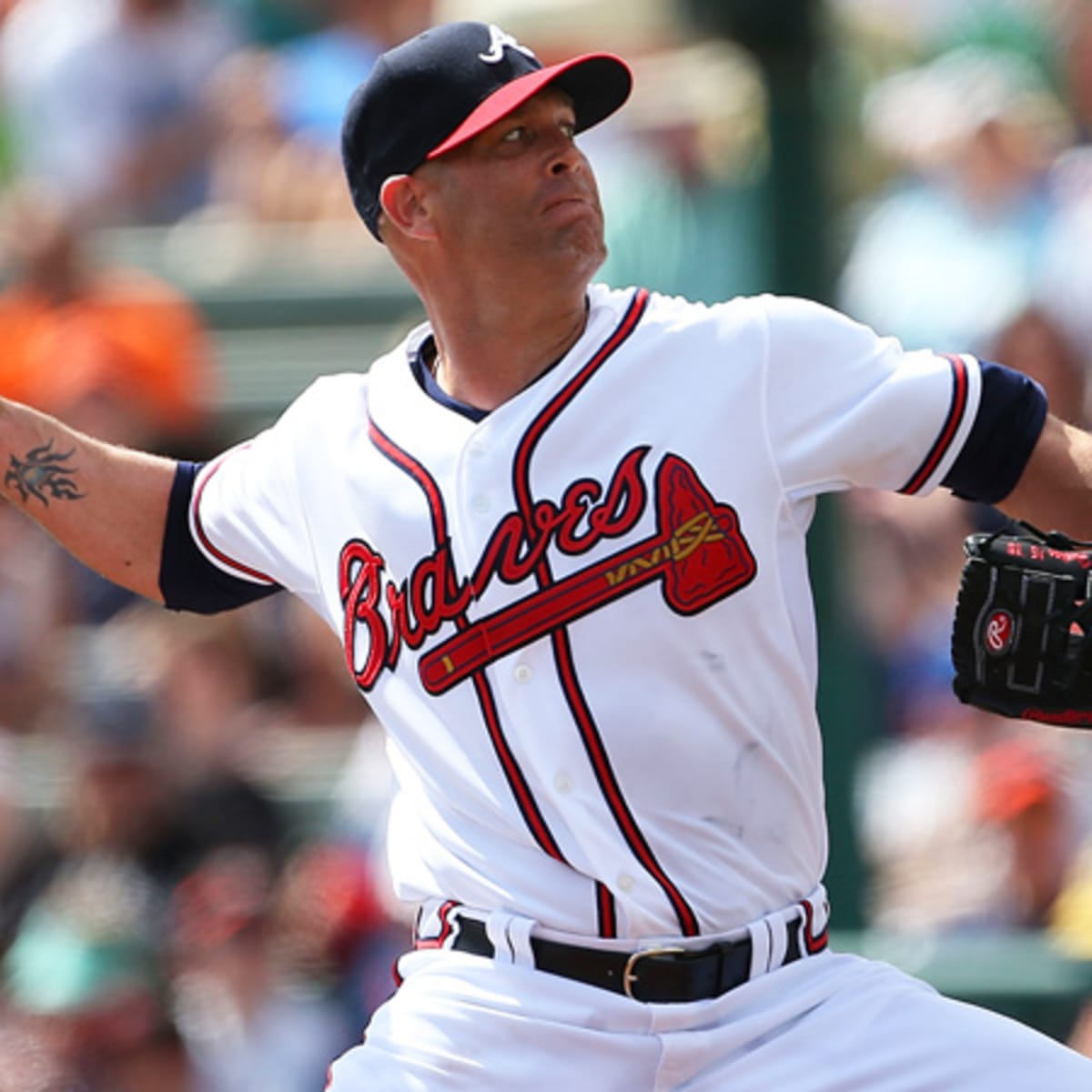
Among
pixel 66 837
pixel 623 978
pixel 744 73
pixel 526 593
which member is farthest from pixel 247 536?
pixel 66 837

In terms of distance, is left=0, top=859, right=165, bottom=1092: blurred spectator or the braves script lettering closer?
the braves script lettering

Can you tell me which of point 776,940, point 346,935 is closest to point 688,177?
point 346,935

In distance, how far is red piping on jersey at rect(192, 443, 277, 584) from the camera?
11.9 ft

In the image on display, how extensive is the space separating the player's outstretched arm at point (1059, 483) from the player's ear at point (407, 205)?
902 mm

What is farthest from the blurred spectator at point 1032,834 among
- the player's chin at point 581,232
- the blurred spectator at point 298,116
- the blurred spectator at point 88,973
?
the blurred spectator at point 298,116

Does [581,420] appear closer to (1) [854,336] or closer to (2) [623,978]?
(1) [854,336]

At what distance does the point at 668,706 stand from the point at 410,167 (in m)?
0.85

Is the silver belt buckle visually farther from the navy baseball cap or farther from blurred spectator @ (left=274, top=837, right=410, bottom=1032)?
blurred spectator @ (left=274, top=837, right=410, bottom=1032)

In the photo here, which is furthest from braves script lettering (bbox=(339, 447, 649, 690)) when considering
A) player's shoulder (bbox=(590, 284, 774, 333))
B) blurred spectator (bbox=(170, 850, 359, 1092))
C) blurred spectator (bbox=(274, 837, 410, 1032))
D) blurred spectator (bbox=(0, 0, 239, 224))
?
blurred spectator (bbox=(0, 0, 239, 224))

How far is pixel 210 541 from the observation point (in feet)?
11.8

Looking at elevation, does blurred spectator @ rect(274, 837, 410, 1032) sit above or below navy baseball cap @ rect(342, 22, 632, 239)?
below

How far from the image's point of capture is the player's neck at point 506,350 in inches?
131

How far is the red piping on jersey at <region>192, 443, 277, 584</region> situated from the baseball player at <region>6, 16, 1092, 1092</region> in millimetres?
336

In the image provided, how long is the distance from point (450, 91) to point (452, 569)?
25.8 inches
